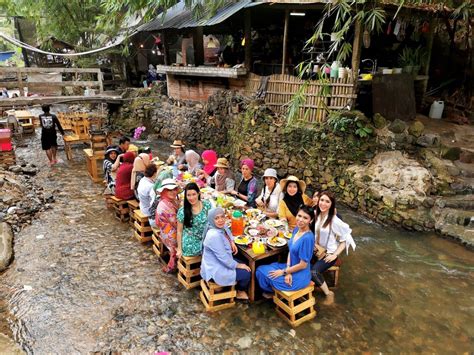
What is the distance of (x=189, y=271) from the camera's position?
5137mm

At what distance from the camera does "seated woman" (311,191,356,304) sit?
16.1ft

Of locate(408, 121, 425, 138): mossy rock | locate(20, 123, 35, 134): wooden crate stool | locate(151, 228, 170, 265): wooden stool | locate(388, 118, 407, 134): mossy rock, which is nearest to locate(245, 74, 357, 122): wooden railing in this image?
locate(388, 118, 407, 134): mossy rock

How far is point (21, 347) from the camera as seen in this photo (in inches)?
164

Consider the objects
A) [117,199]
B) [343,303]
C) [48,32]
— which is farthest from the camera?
[48,32]

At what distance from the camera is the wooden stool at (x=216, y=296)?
4691 millimetres

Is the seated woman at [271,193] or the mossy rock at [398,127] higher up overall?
the mossy rock at [398,127]

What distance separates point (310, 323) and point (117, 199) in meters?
4.87

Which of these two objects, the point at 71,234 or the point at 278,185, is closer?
the point at 278,185

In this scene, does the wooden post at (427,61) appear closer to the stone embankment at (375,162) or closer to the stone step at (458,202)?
the stone embankment at (375,162)

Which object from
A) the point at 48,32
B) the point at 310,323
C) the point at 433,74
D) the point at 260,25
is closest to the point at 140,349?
the point at 310,323

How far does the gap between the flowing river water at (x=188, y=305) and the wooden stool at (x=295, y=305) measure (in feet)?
0.36

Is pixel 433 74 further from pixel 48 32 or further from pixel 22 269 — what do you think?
pixel 48 32

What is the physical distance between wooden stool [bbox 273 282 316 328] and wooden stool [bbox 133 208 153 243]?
9.90 feet

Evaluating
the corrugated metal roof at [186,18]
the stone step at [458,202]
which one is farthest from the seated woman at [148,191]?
the stone step at [458,202]
